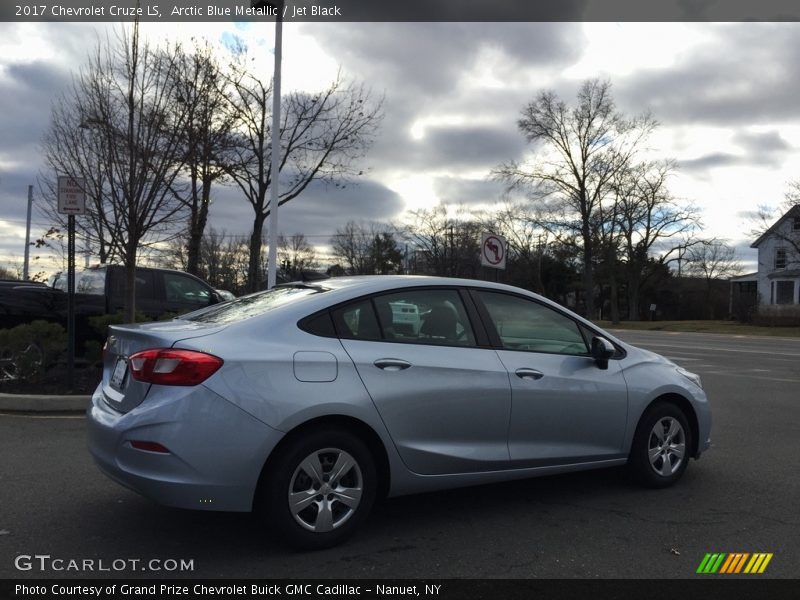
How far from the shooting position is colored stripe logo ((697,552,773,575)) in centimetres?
377

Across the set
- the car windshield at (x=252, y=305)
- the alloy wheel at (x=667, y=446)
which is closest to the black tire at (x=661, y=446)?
the alloy wheel at (x=667, y=446)

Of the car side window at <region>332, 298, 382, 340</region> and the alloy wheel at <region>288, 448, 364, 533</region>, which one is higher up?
the car side window at <region>332, 298, 382, 340</region>

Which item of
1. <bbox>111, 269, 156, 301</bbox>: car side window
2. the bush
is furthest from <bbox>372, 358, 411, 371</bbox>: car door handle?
<bbox>111, 269, 156, 301</bbox>: car side window

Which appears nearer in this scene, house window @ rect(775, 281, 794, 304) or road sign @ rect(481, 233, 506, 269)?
road sign @ rect(481, 233, 506, 269)

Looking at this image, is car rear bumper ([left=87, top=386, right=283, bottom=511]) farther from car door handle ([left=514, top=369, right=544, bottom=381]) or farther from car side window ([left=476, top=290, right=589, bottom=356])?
car side window ([left=476, top=290, right=589, bottom=356])

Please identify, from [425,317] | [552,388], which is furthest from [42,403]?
[552,388]

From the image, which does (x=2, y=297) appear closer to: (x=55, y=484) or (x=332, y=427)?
(x=55, y=484)

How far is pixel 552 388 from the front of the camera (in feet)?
15.5

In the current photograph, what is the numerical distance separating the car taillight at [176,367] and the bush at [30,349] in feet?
20.6

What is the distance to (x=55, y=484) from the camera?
518cm

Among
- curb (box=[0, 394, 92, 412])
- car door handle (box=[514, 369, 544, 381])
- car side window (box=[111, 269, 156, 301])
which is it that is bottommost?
curb (box=[0, 394, 92, 412])

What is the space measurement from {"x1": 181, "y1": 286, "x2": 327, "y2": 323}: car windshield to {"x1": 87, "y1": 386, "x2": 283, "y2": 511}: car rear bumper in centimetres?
71

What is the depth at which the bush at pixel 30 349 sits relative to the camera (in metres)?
8.99

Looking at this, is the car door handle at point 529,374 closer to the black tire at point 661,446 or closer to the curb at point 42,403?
the black tire at point 661,446
